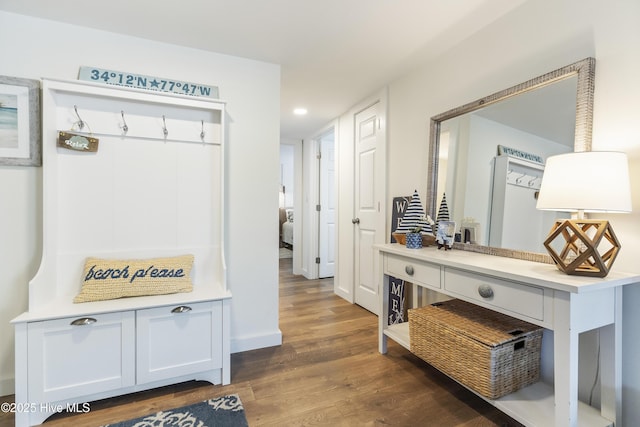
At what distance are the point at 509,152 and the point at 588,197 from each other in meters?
0.61

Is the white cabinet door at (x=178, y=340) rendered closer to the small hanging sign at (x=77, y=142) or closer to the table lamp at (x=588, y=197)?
the small hanging sign at (x=77, y=142)

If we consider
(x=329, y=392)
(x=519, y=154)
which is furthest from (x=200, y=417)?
(x=519, y=154)

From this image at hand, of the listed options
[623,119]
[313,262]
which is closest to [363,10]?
[623,119]

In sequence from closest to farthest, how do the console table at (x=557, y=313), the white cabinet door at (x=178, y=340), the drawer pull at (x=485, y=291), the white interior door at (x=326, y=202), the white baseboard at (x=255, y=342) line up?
the console table at (x=557, y=313) < the drawer pull at (x=485, y=291) < the white cabinet door at (x=178, y=340) < the white baseboard at (x=255, y=342) < the white interior door at (x=326, y=202)

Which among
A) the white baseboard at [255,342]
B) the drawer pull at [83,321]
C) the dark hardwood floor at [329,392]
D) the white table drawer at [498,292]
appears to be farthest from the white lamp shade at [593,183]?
the drawer pull at [83,321]

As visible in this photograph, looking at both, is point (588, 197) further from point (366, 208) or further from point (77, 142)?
point (77, 142)

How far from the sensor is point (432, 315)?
1.70m

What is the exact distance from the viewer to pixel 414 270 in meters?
1.79

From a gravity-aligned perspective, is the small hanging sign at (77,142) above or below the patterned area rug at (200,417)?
above

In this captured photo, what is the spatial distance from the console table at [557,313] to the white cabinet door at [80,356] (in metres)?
1.77

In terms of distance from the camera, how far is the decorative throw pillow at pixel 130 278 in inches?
64.4

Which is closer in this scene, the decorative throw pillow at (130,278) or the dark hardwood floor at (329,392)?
the dark hardwood floor at (329,392)

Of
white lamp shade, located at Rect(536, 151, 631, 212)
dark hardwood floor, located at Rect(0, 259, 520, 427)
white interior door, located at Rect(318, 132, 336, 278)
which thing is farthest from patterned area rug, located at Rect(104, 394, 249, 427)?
white interior door, located at Rect(318, 132, 336, 278)

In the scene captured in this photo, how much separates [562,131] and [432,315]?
46.0 inches
